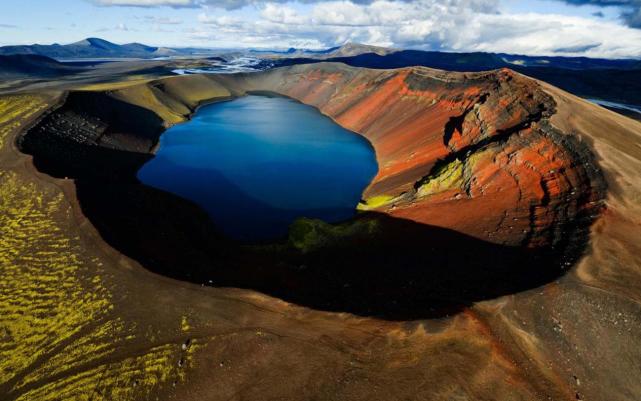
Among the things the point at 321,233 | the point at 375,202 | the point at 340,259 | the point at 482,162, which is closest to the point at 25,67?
the point at 375,202

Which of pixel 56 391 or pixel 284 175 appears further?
pixel 284 175

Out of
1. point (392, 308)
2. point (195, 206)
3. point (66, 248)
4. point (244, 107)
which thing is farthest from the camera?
point (244, 107)

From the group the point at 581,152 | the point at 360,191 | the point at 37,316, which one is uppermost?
the point at 581,152

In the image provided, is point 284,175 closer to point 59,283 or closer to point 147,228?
point 147,228

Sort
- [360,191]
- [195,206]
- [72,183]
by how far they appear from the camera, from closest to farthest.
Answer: [72,183], [195,206], [360,191]

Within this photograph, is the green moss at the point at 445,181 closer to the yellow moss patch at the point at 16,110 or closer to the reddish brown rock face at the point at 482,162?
the reddish brown rock face at the point at 482,162

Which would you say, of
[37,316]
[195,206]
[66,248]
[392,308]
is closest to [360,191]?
[195,206]

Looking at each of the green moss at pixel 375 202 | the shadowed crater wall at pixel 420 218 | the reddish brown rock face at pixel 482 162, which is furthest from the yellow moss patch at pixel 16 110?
the reddish brown rock face at pixel 482 162
